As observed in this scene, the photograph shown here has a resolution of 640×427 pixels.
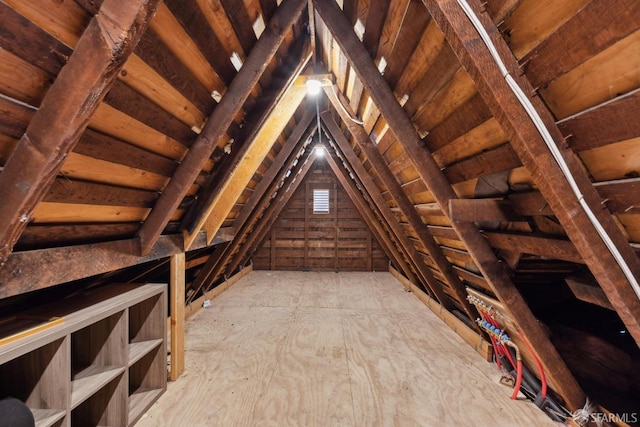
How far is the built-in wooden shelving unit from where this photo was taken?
1.22 meters

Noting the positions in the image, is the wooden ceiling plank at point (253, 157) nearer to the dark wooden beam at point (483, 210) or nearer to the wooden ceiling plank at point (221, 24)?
the wooden ceiling plank at point (221, 24)

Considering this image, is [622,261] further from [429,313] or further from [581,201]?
[429,313]

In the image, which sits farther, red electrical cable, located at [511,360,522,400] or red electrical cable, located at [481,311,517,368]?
red electrical cable, located at [481,311,517,368]

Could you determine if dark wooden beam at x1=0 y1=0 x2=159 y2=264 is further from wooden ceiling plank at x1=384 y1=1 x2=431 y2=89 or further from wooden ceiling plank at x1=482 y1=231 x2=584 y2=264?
wooden ceiling plank at x1=482 y1=231 x2=584 y2=264

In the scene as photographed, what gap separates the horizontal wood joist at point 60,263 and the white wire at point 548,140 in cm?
198

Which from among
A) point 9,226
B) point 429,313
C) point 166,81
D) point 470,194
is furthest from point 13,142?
point 429,313

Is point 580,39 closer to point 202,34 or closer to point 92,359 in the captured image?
point 202,34

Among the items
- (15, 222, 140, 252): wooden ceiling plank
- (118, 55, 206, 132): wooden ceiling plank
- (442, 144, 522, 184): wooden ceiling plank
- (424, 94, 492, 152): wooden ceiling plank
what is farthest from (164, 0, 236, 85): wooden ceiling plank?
(442, 144, 522, 184): wooden ceiling plank

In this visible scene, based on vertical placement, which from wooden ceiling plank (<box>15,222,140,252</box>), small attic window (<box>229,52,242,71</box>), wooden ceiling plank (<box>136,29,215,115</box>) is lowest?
wooden ceiling plank (<box>15,222,140,252</box>)

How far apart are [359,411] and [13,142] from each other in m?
2.27

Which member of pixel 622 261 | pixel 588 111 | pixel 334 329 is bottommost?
pixel 334 329

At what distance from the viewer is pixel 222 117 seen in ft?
4.91

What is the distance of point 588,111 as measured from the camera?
0.82 meters

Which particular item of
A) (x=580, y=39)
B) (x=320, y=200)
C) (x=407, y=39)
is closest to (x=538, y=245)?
(x=580, y=39)
